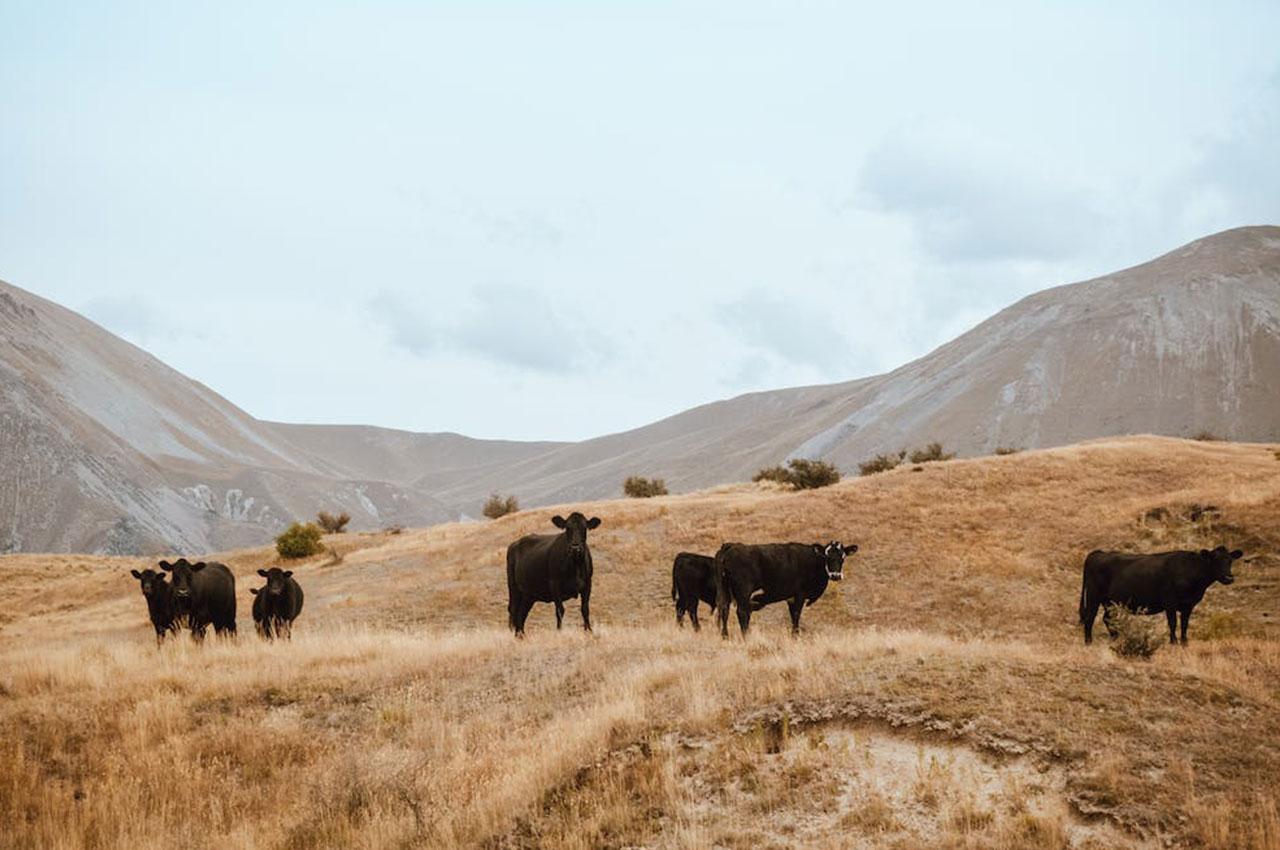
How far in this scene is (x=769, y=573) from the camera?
719 inches

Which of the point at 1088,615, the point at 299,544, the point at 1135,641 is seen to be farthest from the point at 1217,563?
the point at 299,544

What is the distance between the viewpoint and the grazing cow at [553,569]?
17.9m

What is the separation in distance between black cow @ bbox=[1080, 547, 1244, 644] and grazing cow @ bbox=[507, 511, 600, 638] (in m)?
10.5

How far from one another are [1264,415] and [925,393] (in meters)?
48.7

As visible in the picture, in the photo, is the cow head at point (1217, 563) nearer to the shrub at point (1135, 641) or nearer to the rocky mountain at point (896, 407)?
the shrub at point (1135, 641)

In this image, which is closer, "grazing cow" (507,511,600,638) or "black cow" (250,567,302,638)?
"grazing cow" (507,511,600,638)

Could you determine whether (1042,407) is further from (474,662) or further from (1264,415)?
(474,662)

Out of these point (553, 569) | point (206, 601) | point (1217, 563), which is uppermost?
point (553, 569)

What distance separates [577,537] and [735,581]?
3266 mm

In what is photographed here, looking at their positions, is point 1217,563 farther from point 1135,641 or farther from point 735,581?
point 735,581

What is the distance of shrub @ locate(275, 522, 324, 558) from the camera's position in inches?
Result: 1857

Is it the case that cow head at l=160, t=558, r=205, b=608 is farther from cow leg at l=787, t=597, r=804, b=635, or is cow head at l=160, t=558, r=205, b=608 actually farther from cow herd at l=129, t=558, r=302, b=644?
cow leg at l=787, t=597, r=804, b=635

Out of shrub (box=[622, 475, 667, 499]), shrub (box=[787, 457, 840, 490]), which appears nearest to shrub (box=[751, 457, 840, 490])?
shrub (box=[787, 457, 840, 490])

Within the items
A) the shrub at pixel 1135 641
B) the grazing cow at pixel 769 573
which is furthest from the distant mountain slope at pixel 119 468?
the shrub at pixel 1135 641
